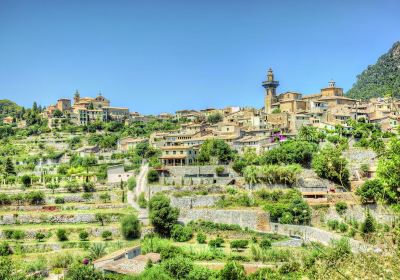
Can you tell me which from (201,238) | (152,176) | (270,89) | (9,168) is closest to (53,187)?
(152,176)

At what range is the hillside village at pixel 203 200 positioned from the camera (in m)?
27.5

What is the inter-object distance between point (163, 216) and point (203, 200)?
472 cm

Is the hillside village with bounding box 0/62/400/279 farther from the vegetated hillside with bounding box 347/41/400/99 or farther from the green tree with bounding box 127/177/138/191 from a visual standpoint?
the vegetated hillside with bounding box 347/41/400/99

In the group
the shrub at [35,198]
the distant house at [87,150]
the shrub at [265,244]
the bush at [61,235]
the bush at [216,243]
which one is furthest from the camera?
the distant house at [87,150]

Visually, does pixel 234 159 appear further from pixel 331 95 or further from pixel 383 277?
pixel 383 277

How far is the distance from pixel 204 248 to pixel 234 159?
14541 mm

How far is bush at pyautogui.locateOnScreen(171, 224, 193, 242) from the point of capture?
33.1 metres

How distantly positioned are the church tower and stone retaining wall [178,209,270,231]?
33872 mm

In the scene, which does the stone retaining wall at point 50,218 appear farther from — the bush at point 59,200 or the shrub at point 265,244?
the shrub at point 265,244

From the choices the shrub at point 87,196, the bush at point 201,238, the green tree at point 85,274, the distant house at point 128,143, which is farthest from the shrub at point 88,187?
the green tree at point 85,274

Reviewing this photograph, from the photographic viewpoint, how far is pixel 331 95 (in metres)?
61.8

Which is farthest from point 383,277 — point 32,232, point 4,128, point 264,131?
point 4,128

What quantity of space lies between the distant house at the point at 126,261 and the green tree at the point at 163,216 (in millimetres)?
4539

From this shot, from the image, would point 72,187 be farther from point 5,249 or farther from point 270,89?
point 270,89
